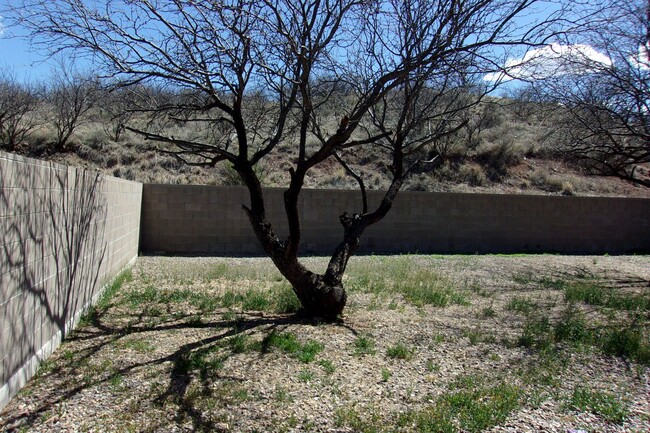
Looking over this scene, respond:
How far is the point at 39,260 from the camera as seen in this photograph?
17.4 feet

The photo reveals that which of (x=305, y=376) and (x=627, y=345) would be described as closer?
(x=305, y=376)

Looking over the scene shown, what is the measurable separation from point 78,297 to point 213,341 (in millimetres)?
2103

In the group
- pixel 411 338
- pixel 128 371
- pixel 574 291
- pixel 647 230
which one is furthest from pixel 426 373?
pixel 647 230

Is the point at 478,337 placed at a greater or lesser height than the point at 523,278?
lesser

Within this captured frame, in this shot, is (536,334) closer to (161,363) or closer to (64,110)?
(161,363)

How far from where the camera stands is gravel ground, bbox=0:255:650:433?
4340 mm

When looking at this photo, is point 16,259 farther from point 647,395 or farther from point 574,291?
point 574,291

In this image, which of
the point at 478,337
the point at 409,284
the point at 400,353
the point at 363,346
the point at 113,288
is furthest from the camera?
the point at 409,284

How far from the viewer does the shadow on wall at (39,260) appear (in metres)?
4.43

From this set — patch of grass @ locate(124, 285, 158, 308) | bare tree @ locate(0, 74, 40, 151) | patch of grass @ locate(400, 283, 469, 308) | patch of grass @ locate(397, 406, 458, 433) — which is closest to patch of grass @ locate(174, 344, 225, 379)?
patch of grass @ locate(397, 406, 458, 433)

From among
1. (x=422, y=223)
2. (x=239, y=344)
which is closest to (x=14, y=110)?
(x=422, y=223)

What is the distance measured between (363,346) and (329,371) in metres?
0.87

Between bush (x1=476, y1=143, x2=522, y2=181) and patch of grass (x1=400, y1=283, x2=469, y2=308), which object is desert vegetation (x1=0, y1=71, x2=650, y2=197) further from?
patch of grass (x1=400, y1=283, x2=469, y2=308)

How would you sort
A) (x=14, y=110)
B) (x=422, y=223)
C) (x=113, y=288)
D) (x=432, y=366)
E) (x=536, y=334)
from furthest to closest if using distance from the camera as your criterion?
(x=14, y=110) < (x=422, y=223) < (x=113, y=288) < (x=536, y=334) < (x=432, y=366)
